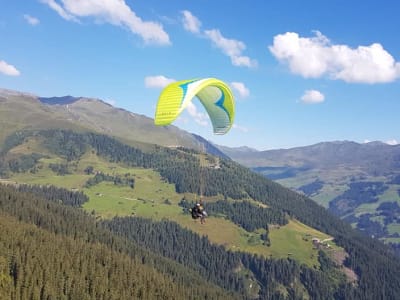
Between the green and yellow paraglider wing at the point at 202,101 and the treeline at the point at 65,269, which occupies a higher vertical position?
the green and yellow paraglider wing at the point at 202,101

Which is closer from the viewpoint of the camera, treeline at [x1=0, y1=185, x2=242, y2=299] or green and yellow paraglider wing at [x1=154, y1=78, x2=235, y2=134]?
green and yellow paraglider wing at [x1=154, y1=78, x2=235, y2=134]

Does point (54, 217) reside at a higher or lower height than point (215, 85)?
lower

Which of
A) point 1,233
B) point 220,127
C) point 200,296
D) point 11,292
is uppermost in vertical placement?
point 220,127

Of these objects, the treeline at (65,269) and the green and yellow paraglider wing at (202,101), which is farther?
the treeline at (65,269)

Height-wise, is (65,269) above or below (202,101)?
below

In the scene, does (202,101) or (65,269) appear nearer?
(202,101)

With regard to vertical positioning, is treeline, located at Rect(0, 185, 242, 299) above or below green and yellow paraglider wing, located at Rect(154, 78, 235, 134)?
below

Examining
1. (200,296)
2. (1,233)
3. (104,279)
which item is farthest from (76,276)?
(200,296)

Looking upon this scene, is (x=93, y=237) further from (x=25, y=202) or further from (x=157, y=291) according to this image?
(x=157, y=291)
